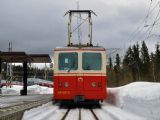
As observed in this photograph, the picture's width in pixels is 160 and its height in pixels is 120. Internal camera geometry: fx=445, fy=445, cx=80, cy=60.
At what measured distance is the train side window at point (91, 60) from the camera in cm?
2222

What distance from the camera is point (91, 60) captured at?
73.5 ft

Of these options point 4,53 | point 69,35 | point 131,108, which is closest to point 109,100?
point 69,35

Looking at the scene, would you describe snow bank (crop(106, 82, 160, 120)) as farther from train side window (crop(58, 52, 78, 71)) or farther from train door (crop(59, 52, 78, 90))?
train side window (crop(58, 52, 78, 71))

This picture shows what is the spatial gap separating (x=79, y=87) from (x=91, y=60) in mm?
1565

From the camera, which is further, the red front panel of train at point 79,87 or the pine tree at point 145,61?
the pine tree at point 145,61

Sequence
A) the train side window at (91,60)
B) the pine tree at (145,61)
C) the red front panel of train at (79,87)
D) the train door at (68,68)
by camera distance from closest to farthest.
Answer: the red front panel of train at (79,87) → the train door at (68,68) → the train side window at (91,60) → the pine tree at (145,61)

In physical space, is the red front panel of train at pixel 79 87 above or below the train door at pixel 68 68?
below

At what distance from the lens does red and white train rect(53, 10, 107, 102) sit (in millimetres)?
21766

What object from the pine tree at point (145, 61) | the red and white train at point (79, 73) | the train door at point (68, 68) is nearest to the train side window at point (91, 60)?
the red and white train at point (79, 73)

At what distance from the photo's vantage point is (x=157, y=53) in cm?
12825

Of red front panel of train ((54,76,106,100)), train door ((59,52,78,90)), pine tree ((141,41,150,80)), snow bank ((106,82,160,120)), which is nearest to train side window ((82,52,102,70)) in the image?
train door ((59,52,78,90))

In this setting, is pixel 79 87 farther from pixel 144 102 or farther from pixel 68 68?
pixel 144 102

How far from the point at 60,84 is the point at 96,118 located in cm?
613

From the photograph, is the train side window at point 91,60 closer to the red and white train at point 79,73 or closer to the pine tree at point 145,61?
the red and white train at point 79,73
